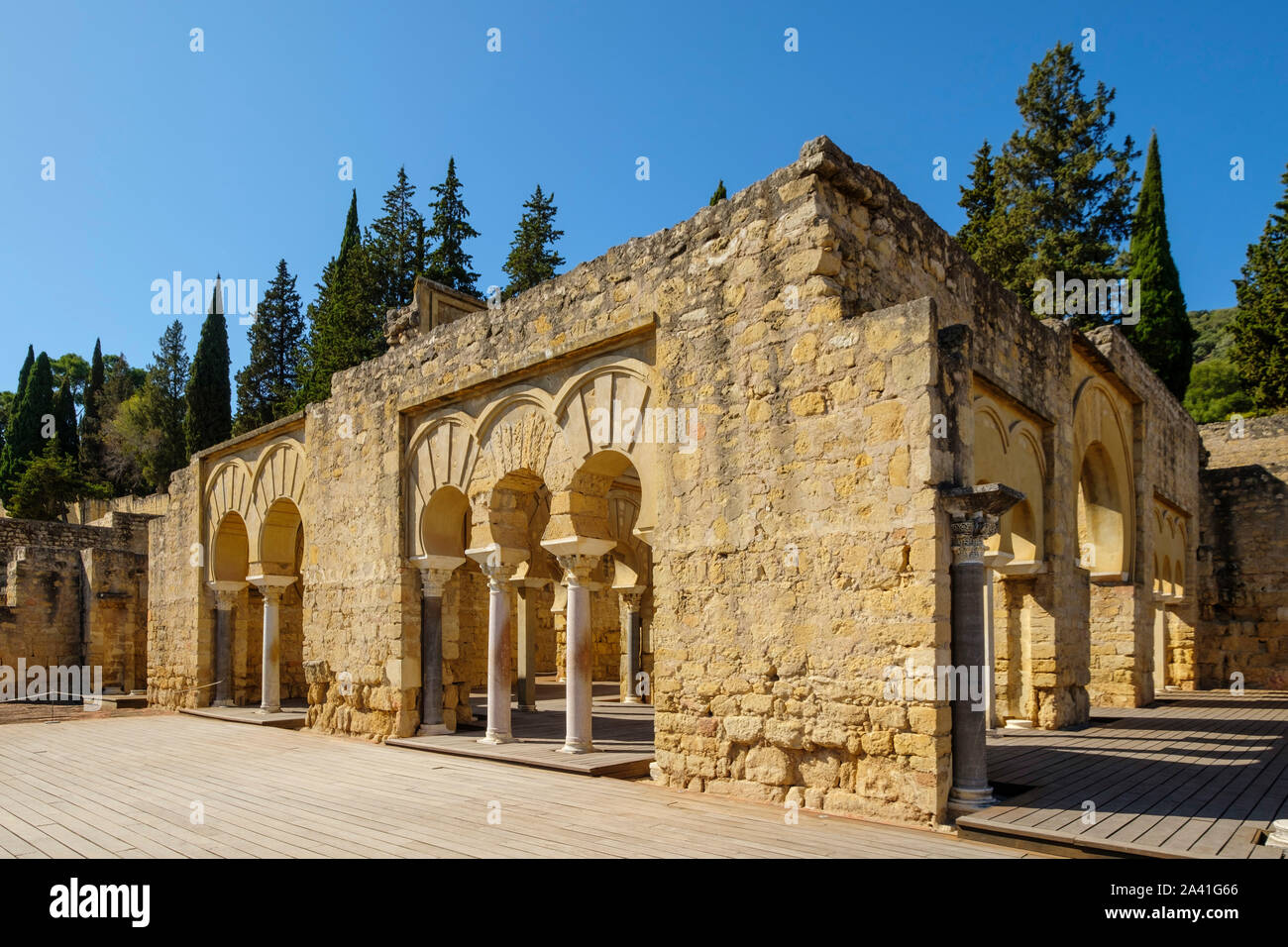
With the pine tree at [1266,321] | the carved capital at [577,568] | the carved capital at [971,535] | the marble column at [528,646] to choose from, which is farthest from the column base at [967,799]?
the pine tree at [1266,321]

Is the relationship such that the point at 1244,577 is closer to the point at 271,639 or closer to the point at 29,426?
the point at 271,639

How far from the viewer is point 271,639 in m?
11.7

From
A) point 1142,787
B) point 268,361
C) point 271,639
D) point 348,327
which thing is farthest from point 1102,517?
point 268,361

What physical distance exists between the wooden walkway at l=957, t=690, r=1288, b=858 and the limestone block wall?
5.99 m

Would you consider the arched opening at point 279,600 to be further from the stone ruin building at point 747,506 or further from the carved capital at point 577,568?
the carved capital at point 577,568

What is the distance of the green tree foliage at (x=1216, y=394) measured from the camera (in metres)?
30.8

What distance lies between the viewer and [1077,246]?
23469 millimetres

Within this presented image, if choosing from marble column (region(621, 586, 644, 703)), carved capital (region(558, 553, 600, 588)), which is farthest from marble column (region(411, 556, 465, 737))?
marble column (region(621, 586, 644, 703))

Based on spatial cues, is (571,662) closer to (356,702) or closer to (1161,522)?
(356,702)

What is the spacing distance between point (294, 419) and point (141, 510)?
22619 millimetres

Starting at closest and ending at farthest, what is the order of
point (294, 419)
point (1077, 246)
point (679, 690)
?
point (679, 690) → point (294, 419) → point (1077, 246)

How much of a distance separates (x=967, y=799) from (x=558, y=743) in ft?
13.9

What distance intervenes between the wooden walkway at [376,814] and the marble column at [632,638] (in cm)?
526
